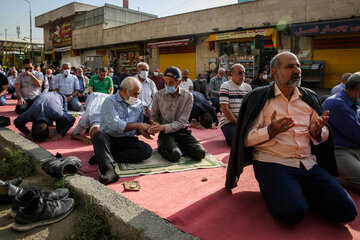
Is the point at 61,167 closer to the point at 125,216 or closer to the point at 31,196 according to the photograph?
the point at 31,196

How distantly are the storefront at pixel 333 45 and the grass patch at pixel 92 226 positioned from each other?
1177 cm

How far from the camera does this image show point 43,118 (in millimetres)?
5355

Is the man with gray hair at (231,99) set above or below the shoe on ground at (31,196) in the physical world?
above

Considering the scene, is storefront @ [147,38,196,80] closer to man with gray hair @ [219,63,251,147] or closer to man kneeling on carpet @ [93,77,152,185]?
man with gray hair @ [219,63,251,147]

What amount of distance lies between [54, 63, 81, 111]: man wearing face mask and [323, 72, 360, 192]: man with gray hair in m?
7.39

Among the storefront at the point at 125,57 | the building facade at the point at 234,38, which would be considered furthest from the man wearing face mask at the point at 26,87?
the storefront at the point at 125,57

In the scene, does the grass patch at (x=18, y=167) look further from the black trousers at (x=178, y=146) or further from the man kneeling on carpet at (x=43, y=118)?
A: the black trousers at (x=178, y=146)

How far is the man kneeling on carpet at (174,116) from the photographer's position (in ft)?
13.8

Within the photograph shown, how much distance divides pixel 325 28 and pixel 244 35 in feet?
Result: 13.0

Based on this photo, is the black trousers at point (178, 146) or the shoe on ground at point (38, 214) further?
the black trousers at point (178, 146)

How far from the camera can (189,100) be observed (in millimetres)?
4398

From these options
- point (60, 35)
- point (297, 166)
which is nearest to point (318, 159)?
point (297, 166)

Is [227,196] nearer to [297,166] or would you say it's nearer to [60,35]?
[297,166]

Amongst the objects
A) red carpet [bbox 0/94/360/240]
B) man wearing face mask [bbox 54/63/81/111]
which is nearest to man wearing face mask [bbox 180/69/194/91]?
man wearing face mask [bbox 54/63/81/111]
